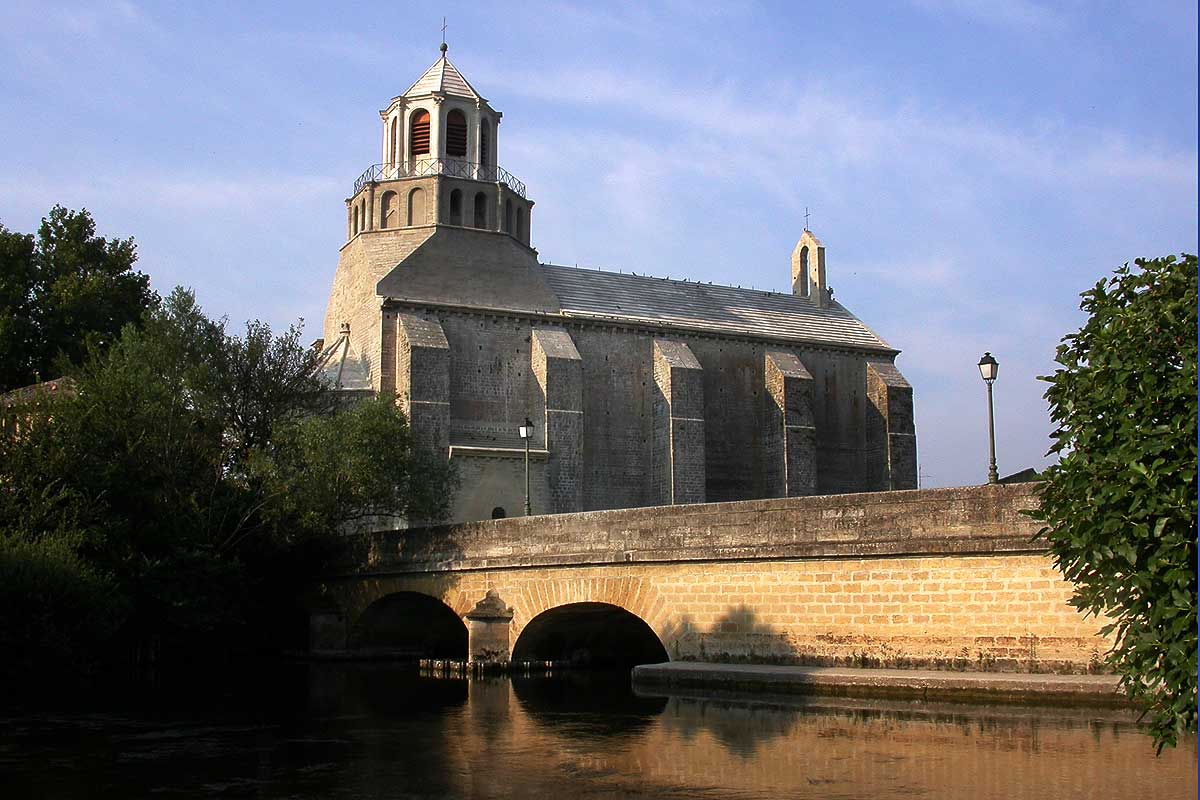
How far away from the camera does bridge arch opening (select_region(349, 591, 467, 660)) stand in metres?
30.8

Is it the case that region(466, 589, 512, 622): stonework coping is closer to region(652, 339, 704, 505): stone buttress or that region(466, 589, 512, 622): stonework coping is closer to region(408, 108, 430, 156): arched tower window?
region(652, 339, 704, 505): stone buttress

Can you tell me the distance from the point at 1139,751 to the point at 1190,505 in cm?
689

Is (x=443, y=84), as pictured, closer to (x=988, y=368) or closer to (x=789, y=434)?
(x=789, y=434)

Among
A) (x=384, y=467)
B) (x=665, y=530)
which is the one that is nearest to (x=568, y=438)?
(x=384, y=467)

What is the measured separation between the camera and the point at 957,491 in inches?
754

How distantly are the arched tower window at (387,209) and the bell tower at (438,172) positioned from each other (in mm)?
37

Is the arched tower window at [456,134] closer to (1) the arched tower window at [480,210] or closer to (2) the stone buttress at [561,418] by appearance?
(1) the arched tower window at [480,210]

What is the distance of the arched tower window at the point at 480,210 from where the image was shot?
48.1 m

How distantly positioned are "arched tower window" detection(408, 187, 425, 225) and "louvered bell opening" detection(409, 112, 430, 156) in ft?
5.77

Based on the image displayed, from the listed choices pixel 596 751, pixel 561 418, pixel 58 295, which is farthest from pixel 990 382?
pixel 58 295

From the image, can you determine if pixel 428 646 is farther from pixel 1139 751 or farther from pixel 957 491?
pixel 1139 751

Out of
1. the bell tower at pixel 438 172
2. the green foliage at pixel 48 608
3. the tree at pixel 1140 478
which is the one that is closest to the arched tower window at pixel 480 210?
the bell tower at pixel 438 172

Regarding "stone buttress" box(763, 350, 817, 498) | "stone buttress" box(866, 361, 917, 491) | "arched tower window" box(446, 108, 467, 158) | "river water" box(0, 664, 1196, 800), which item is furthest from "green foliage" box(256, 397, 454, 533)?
"stone buttress" box(866, 361, 917, 491)

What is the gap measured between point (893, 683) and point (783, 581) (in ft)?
9.60
